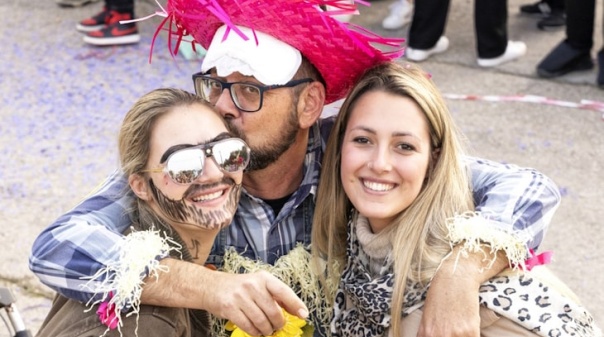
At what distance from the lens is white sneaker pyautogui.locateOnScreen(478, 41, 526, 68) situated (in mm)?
6059

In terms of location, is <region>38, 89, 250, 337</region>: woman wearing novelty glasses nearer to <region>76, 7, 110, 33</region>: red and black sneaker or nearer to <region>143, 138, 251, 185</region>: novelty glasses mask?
<region>143, 138, 251, 185</region>: novelty glasses mask

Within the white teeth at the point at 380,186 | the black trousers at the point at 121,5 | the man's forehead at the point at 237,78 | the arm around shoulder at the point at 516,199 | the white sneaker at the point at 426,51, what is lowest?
the white sneaker at the point at 426,51

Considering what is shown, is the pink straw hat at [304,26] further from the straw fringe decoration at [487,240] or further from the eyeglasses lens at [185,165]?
the straw fringe decoration at [487,240]

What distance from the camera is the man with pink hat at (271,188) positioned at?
8.20 ft

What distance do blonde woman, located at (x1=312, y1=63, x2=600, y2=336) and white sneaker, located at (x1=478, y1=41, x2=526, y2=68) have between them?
128 inches

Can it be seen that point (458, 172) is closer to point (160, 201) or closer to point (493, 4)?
point (160, 201)

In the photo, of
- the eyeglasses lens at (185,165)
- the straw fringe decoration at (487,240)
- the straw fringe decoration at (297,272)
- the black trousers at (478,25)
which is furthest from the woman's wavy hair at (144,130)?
the black trousers at (478,25)

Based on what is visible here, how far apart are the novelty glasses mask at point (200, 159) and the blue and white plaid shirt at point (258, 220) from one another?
0.76 feet

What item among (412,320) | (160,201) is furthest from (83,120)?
(412,320)

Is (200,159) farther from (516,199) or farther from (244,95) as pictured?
(516,199)

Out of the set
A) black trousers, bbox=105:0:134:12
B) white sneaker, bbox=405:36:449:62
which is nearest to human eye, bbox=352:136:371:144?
white sneaker, bbox=405:36:449:62

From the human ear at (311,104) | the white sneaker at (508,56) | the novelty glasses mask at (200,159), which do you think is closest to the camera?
the novelty glasses mask at (200,159)

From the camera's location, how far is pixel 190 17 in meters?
2.98

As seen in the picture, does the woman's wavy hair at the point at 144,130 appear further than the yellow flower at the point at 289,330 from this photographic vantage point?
No
